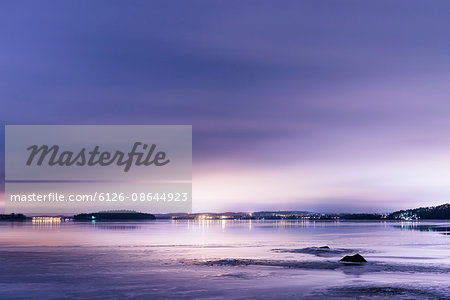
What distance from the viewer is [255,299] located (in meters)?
24.2

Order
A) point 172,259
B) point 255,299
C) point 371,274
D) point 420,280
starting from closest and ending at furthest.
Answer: point 255,299
point 420,280
point 371,274
point 172,259

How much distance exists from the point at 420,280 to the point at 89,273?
20840 mm

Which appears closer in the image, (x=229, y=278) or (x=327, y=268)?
(x=229, y=278)

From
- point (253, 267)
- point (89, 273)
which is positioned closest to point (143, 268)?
point (89, 273)

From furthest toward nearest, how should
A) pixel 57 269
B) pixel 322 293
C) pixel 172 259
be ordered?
pixel 172 259
pixel 57 269
pixel 322 293

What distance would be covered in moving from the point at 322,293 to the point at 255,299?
151 inches

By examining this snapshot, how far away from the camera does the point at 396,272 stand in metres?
34.3

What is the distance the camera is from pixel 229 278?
104 ft

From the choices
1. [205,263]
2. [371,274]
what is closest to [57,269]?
[205,263]

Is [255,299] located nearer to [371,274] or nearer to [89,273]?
[371,274]

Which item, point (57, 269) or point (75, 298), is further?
point (57, 269)

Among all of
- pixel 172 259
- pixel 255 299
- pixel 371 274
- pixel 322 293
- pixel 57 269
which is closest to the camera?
pixel 255 299

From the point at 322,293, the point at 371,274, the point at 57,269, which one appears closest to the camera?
the point at 322,293

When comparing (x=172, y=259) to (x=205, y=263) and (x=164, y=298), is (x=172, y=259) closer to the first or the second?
(x=205, y=263)
